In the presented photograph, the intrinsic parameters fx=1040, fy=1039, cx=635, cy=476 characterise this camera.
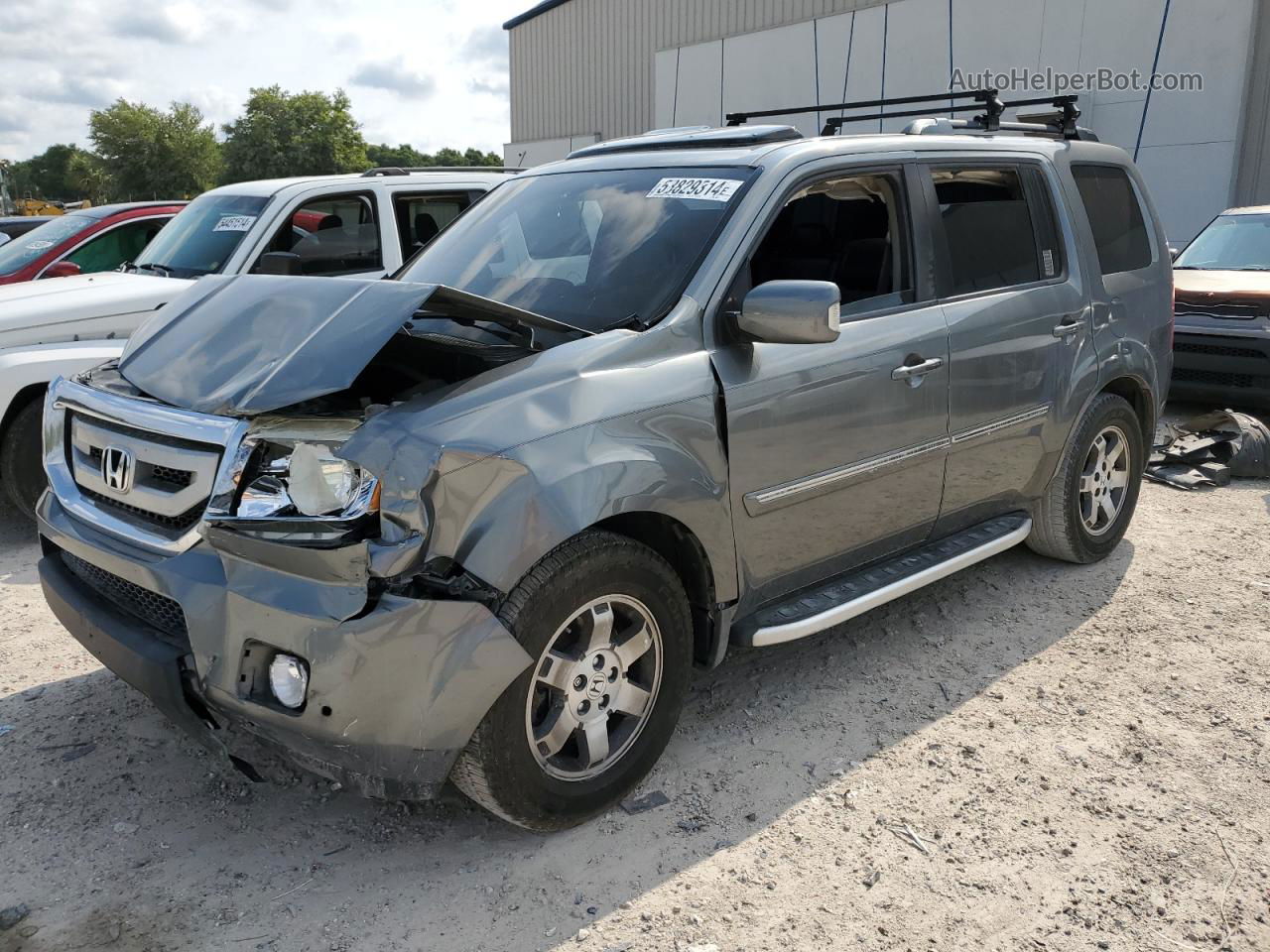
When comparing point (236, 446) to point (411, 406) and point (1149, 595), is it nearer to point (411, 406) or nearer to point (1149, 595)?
point (411, 406)

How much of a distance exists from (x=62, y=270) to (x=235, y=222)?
1657mm

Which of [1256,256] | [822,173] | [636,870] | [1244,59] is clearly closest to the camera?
[636,870]

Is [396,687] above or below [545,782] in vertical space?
above

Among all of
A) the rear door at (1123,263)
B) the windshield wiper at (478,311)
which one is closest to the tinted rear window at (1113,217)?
the rear door at (1123,263)

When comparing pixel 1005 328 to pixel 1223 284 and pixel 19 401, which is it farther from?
pixel 1223 284

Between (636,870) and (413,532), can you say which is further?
(636,870)

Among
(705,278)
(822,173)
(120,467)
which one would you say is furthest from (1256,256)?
(120,467)

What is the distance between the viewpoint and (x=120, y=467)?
3.01 meters

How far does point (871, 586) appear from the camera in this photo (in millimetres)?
3758

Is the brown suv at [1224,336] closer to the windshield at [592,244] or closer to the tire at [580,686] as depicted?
the windshield at [592,244]

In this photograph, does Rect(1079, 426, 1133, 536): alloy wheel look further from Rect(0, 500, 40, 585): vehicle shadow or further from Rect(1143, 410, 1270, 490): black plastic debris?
Rect(0, 500, 40, 585): vehicle shadow

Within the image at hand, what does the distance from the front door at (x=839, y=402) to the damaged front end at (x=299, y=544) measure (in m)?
0.72

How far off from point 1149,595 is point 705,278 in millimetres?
2937

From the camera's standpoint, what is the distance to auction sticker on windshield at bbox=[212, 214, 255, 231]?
6.88 meters
